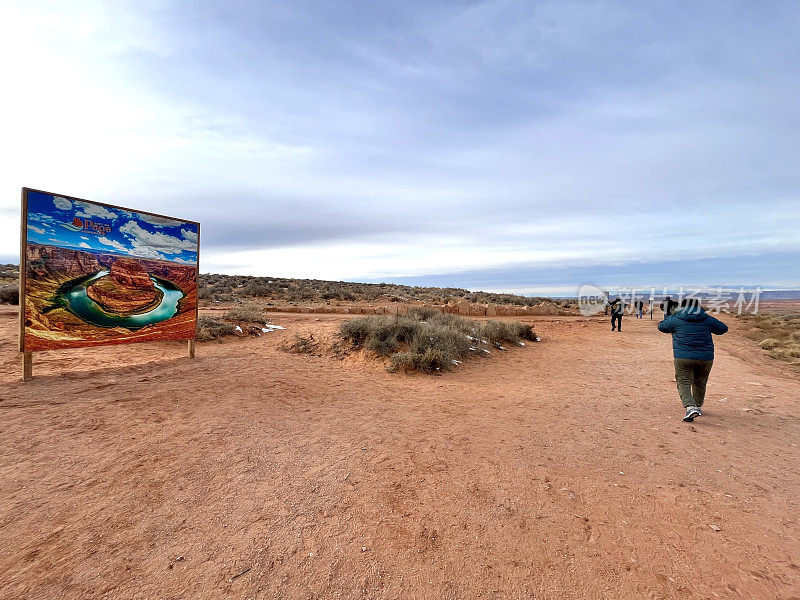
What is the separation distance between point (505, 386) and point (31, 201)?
926 centimetres

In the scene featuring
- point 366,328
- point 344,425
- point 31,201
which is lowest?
point 344,425

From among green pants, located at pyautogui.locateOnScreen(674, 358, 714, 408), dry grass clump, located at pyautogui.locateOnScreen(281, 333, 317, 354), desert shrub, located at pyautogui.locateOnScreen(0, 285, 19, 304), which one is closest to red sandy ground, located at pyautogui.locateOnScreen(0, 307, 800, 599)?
green pants, located at pyautogui.locateOnScreen(674, 358, 714, 408)

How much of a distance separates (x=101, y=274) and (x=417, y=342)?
22.8 feet

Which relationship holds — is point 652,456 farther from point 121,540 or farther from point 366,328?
point 366,328

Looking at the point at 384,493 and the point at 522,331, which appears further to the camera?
the point at 522,331

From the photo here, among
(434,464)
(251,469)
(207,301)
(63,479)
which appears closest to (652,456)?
Answer: (434,464)

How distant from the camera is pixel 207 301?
72.9 feet

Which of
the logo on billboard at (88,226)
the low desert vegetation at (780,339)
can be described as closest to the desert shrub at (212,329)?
the logo on billboard at (88,226)

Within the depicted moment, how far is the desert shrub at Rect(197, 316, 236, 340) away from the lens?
38.7ft

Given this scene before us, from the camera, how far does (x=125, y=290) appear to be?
8.05 meters

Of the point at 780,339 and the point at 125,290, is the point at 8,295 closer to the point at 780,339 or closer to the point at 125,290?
the point at 125,290

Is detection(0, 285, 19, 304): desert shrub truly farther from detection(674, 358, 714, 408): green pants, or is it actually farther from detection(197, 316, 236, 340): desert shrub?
detection(674, 358, 714, 408): green pants

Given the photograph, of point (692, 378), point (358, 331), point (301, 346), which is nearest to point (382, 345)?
point (358, 331)

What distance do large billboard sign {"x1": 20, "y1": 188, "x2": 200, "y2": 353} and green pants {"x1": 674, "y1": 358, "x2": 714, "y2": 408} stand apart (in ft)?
32.6
